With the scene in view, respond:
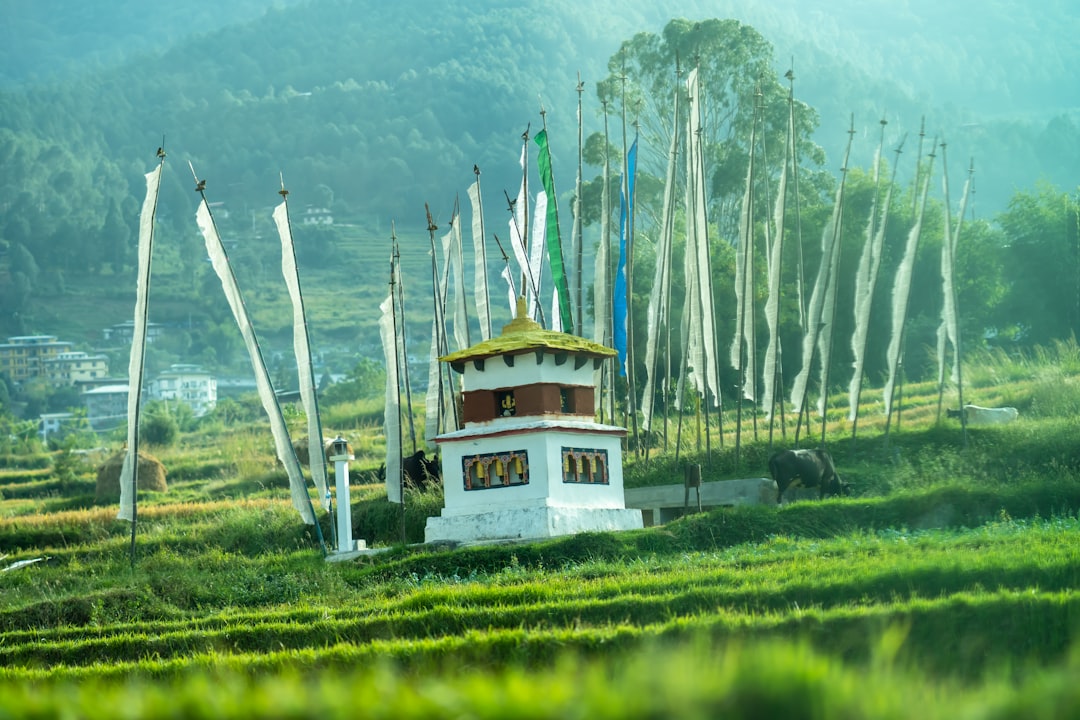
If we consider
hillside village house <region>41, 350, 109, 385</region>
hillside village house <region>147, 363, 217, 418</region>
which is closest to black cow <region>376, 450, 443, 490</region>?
hillside village house <region>147, 363, 217, 418</region>

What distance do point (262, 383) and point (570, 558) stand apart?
8186 mm

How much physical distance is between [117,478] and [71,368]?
423 ft

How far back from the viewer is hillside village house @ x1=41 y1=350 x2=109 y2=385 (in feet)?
550

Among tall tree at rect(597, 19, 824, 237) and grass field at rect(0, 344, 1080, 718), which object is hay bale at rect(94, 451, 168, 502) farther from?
tall tree at rect(597, 19, 824, 237)

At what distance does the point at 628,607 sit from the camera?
16812 mm

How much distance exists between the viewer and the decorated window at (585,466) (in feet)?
92.8


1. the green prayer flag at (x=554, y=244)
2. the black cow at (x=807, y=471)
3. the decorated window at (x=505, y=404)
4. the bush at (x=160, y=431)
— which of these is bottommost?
the black cow at (x=807, y=471)

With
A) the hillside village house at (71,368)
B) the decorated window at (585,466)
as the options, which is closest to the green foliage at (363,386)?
the decorated window at (585,466)

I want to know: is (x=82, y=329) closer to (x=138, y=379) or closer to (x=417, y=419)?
(x=417, y=419)

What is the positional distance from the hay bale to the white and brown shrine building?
19539 mm

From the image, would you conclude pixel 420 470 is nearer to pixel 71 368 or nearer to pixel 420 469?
pixel 420 469

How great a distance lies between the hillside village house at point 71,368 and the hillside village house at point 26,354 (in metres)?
1.86

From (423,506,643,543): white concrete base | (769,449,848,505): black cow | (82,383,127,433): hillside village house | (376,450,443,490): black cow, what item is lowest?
(423,506,643,543): white concrete base

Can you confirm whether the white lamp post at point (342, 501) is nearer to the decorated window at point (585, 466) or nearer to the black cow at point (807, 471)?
the decorated window at point (585, 466)
